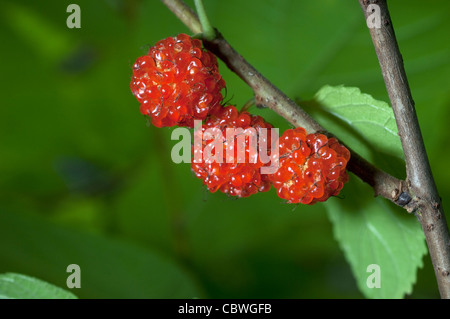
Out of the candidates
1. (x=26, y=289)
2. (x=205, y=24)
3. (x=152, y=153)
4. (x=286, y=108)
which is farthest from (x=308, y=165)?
(x=152, y=153)

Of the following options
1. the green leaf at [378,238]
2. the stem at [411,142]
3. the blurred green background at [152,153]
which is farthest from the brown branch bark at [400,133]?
the blurred green background at [152,153]

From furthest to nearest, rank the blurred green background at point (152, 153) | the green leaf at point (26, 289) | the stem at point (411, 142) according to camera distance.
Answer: the blurred green background at point (152, 153), the green leaf at point (26, 289), the stem at point (411, 142)

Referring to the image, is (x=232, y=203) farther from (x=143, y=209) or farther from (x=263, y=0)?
(x=263, y=0)

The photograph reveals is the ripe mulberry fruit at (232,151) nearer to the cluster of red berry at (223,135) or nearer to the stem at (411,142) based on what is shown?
the cluster of red berry at (223,135)

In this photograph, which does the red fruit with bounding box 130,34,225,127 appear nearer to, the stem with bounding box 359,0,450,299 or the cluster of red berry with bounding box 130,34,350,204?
the cluster of red berry with bounding box 130,34,350,204
